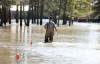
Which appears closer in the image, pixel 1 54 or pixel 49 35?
pixel 1 54

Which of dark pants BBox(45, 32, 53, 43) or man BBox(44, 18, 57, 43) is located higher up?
man BBox(44, 18, 57, 43)

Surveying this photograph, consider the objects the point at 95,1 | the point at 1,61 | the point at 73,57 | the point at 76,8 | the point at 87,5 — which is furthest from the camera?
the point at 95,1

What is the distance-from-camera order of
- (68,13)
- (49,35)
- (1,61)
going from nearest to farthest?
(1,61), (49,35), (68,13)

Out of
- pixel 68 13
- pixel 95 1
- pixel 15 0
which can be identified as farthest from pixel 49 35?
pixel 95 1

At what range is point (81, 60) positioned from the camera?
20.1 m

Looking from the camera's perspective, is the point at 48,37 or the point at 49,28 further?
the point at 48,37

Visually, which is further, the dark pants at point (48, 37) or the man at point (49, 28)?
the dark pants at point (48, 37)

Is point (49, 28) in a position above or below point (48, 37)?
above

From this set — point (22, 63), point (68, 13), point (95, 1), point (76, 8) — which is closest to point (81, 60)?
point (22, 63)

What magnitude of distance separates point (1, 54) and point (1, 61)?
3.13 m

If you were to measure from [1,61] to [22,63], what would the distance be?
1552mm

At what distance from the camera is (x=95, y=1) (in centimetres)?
11325

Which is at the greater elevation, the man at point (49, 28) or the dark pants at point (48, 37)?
the man at point (49, 28)

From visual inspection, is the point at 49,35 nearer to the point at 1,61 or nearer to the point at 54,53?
the point at 54,53
